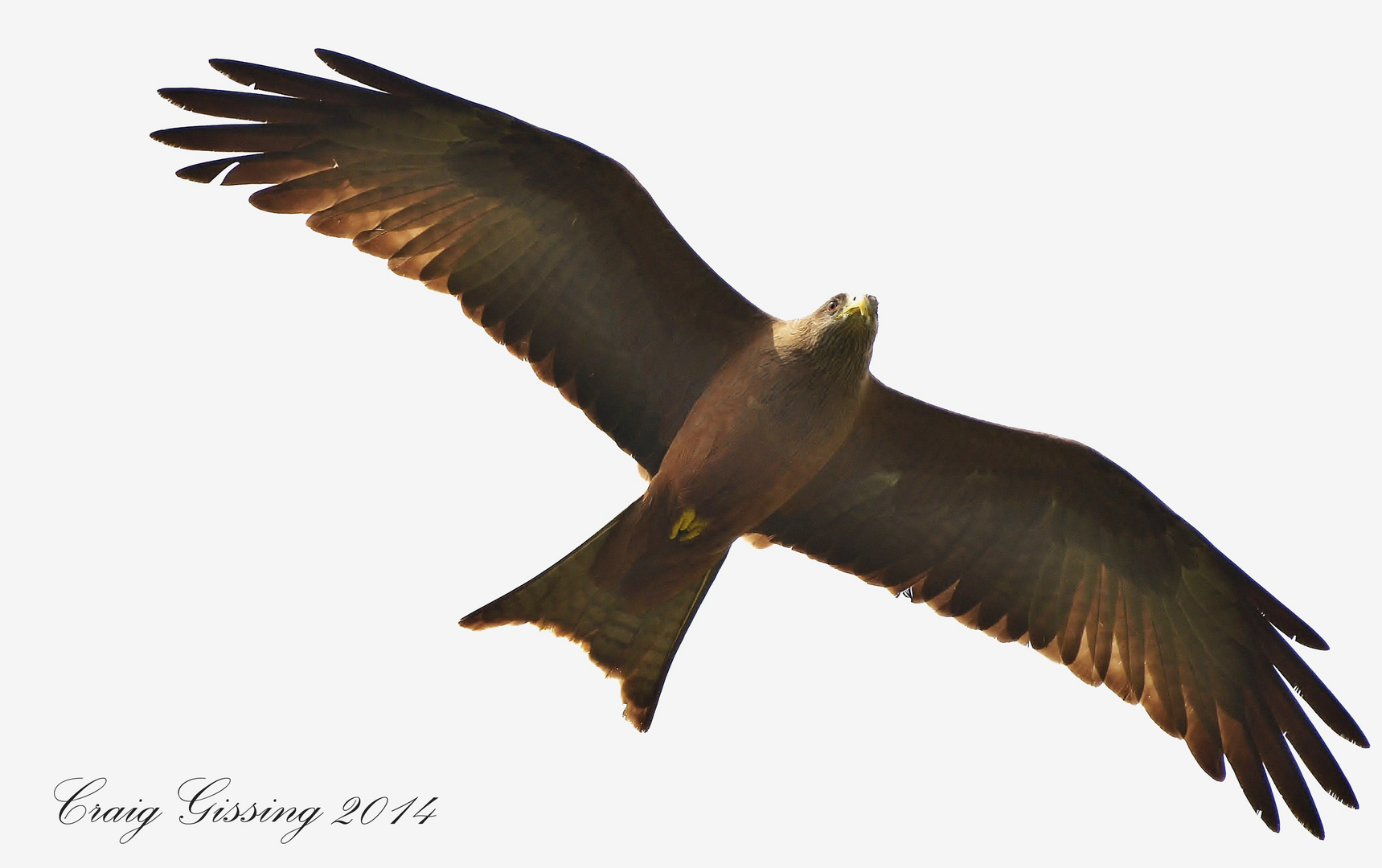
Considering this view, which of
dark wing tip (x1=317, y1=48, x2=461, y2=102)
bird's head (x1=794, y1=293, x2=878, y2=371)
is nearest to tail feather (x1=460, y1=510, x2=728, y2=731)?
bird's head (x1=794, y1=293, x2=878, y2=371)

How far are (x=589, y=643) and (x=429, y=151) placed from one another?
10.5 ft

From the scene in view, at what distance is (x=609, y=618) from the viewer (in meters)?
9.65

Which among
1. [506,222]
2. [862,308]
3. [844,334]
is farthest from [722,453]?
[506,222]

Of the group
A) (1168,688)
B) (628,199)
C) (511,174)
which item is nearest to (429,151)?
(511,174)

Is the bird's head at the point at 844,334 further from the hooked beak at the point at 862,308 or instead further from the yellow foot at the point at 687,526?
the yellow foot at the point at 687,526

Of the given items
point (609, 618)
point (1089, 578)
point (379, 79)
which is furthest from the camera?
point (1089, 578)

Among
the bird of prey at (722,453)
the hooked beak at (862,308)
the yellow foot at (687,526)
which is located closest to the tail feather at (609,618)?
the bird of prey at (722,453)

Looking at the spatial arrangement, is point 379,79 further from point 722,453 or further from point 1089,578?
point 1089,578

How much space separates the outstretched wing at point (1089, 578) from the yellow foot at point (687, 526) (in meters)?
0.88

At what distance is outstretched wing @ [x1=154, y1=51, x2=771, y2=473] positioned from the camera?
8.88 m

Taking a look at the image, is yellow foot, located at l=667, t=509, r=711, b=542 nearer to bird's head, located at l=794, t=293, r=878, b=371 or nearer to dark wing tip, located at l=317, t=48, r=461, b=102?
bird's head, located at l=794, t=293, r=878, b=371

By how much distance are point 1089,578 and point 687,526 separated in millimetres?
2949

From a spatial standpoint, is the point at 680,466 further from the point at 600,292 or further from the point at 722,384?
the point at 600,292

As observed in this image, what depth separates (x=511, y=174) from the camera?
9.16 meters
